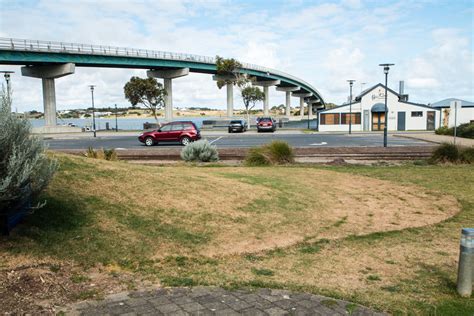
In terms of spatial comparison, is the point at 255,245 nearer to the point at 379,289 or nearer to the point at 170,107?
the point at 379,289

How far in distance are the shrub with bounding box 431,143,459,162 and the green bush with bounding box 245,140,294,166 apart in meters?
5.87

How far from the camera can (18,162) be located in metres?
4.54

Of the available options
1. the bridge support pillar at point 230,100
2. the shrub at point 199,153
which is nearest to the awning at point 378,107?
the bridge support pillar at point 230,100

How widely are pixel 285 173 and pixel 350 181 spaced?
1983 mm

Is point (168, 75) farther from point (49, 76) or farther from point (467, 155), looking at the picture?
point (467, 155)

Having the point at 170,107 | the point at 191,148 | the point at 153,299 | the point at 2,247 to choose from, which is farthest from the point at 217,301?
the point at 170,107

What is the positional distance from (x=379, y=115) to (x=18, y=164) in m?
47.7

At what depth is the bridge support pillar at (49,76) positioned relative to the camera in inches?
1969

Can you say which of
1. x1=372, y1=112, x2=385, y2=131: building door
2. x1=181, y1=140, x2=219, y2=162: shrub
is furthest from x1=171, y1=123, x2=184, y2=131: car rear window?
x1=372, y1=112, x2=385, y2=131: building door

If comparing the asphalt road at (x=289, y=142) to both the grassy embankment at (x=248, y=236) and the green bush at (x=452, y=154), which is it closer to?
the green bush at (x=452, y=154)

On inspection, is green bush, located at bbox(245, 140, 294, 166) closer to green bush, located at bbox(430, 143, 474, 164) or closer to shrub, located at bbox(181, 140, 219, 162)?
shrub, located at bbox(181, 140, 219, 162)

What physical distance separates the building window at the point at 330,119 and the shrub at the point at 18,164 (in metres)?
45.4

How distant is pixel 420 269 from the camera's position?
5.44 m

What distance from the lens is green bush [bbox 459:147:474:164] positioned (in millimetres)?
16312
